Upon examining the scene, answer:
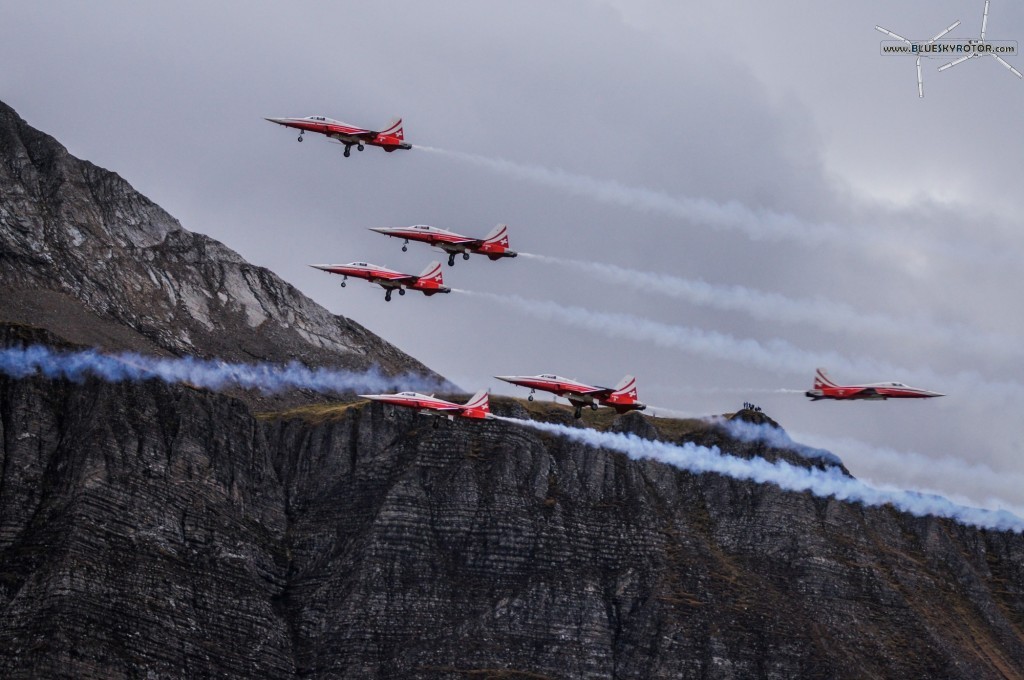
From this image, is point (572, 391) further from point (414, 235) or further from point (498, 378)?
point (414, 235)

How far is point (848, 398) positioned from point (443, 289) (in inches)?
1594

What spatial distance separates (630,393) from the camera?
198875 mm

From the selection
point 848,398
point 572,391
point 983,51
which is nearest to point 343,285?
point 572,391

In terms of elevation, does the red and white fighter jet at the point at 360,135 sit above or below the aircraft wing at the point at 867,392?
above

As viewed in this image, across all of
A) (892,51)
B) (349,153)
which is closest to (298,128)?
(349,153)

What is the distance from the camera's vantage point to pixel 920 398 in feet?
603

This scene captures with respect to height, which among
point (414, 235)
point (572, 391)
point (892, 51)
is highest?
point (892, 51)

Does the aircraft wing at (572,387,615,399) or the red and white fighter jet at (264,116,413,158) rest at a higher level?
the red and white fighter jet at (264,116,413,158)

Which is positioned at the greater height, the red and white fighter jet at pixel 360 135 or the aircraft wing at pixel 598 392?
the red and white fighter jet at pixel 360 135

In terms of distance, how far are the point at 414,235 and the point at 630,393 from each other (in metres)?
25.5

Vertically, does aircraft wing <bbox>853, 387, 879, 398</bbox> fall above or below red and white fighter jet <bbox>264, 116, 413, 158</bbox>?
below

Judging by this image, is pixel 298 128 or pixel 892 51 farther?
pixel 298 128

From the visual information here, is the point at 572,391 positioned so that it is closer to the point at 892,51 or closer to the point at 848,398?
the point at 848,398

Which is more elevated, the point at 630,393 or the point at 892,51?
the point at 892,51
